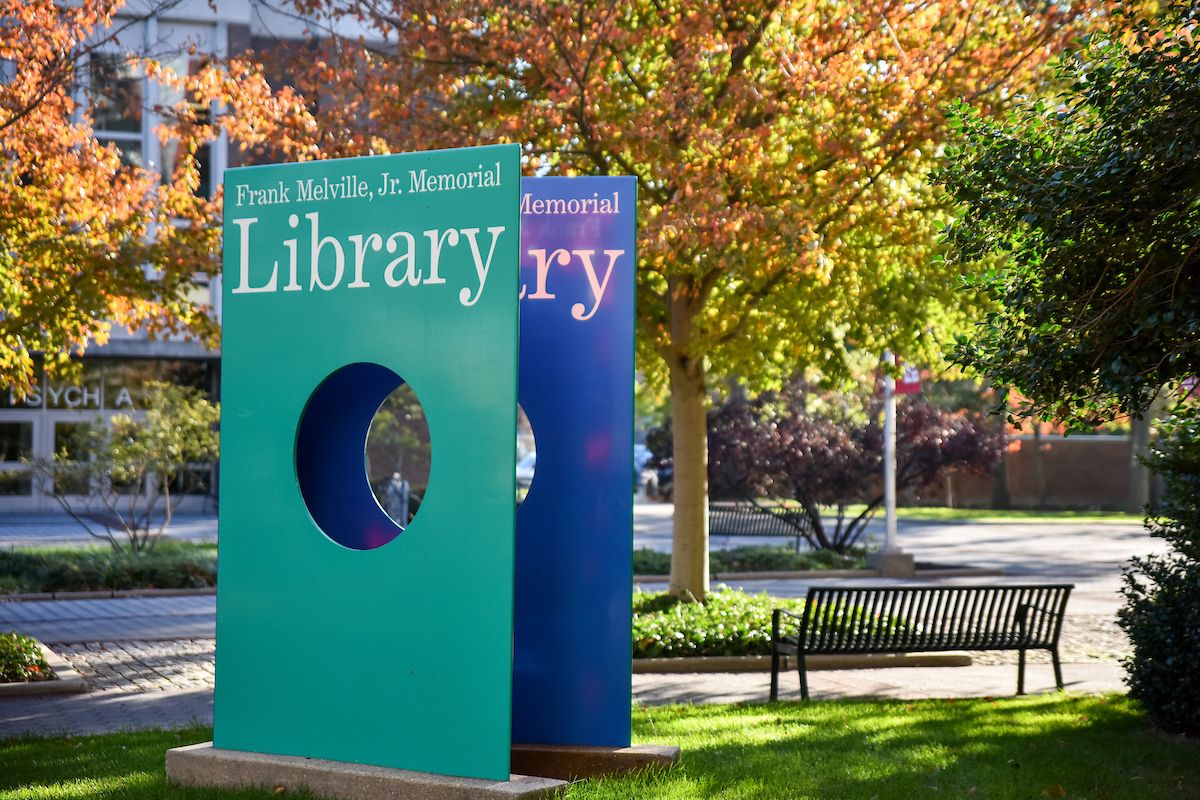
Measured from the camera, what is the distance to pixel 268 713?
5656 millimetres

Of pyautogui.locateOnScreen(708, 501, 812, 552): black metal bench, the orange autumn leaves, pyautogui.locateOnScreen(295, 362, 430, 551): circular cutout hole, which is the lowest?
pyautogui.locateOnScreen(708, 501, 812, 552): black metal bench

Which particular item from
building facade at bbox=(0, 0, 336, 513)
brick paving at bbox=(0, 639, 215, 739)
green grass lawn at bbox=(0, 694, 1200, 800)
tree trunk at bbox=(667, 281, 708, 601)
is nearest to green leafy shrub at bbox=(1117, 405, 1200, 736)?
green grass lawn at bbox=(0, 694, 1200, 800)

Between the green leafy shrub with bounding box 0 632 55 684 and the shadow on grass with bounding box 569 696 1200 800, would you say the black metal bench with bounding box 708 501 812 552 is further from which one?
the green leafy shrub with bounding box 0 632 55 684

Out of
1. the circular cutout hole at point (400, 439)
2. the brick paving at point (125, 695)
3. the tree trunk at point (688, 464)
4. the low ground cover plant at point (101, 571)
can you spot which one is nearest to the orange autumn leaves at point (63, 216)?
the brick paving at point (125, 695)

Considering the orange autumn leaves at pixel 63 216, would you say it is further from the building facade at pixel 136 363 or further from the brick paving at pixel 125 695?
the building facade at pixel 136 363

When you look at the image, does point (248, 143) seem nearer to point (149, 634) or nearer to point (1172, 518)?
point (149, 634)

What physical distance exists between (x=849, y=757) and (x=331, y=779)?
109 inches

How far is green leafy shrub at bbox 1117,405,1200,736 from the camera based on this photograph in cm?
769

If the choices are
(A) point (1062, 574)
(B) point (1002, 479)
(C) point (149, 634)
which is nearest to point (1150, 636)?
(C) point (149, 634)

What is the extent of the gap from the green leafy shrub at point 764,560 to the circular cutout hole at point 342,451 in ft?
40.7

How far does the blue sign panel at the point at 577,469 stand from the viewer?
6.02m

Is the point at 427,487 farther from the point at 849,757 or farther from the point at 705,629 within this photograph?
the point at 705,629

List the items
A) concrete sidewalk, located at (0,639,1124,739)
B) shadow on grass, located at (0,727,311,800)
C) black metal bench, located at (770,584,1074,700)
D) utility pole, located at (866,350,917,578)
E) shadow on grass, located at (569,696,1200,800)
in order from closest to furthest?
1. shadow on grass, located at (0,727,311,800)
2. shadow on grass, located at (569,696,1200,800)
3. concrete sidewalk, located at (0,639,1124,739)
4. black metal bench, located at (770,584,1074,700)
5. utility pole, located at (866,350,917,578)

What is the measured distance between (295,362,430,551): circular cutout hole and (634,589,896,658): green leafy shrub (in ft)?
16.0
